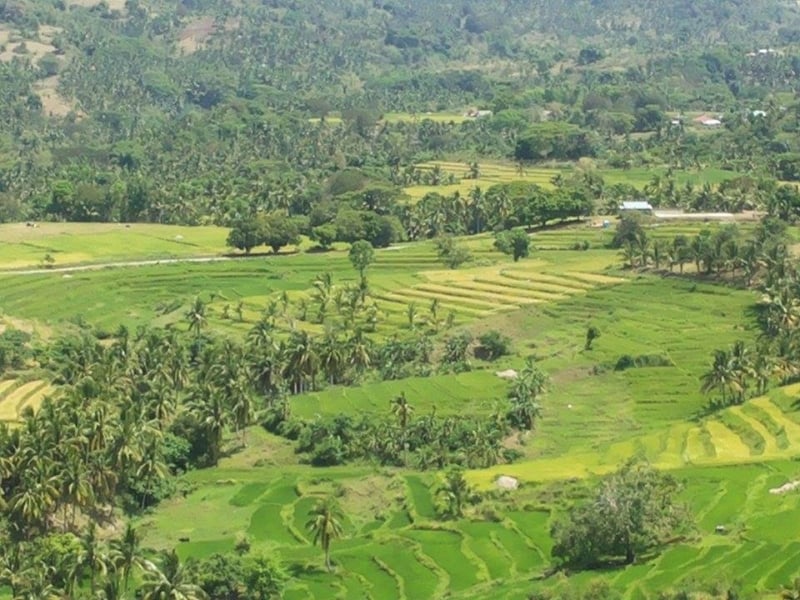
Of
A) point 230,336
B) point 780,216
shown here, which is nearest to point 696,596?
point 230,336

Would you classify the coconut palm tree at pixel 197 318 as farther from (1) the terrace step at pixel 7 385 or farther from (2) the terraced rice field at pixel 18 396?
(1) the terrace step at pixel 7 385

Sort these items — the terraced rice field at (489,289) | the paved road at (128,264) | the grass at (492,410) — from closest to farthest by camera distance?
the grass at (492,410) → the terraced rice field at (489,289) → the paved road at (128,264)

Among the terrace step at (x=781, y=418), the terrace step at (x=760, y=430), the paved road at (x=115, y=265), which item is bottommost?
the terrace step at (x=760, y=430)

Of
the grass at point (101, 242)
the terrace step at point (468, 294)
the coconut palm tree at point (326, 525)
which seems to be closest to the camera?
the coconut palm tree at point (326, 525)

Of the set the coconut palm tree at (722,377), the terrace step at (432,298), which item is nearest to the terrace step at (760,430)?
the coconut palm tree at (722,377)

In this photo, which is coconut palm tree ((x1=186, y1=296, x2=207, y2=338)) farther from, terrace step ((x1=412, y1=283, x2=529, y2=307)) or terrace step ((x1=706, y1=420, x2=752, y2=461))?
terrace step ((x1=706, y1=420, x2=752, y2=461))

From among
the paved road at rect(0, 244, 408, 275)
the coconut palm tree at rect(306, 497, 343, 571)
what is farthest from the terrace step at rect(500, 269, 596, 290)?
the coconut palm tree at rect(306, 497, 343, 571)

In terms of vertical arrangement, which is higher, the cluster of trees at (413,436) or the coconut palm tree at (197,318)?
the coconut palm tree at (197,318)

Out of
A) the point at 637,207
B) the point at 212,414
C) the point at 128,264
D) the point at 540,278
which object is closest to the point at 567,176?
the point at 637,207

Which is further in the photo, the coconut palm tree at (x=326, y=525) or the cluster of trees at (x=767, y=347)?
the cluster of trees at (x=767, y=347)

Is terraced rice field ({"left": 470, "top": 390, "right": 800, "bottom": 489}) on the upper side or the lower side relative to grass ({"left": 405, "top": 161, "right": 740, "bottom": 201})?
lower
